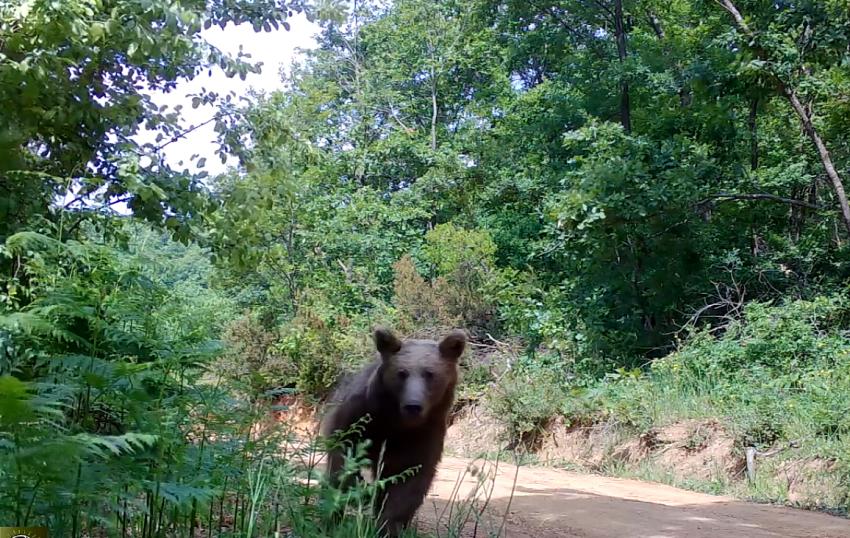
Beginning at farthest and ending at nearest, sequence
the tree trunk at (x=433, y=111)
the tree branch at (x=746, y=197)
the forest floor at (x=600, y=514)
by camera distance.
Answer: the tree trunk at (x=433, y=111)
the tree branch at (x=746, y=197)
the forest floor at (x=600, y=514)

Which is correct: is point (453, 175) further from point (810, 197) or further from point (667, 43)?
point (810, 197)

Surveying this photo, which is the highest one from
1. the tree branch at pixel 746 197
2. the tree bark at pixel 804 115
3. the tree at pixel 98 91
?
the tree bark at pixel 804 115

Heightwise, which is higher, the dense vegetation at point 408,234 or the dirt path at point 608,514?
the dense vegetation at point 408,234

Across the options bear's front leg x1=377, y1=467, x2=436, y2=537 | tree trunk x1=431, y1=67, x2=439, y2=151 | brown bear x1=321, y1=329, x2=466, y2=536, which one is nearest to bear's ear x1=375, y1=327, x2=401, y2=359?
brown bear x1=321, y1=329, x2=466, y2=536

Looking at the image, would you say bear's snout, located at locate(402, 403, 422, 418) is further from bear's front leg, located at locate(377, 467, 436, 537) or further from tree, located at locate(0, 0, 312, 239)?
tree, located at locate(0, 0, 312, 239)

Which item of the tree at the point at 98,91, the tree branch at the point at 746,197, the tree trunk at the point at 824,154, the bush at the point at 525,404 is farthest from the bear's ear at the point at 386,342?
the tree branch at the point at 746,197

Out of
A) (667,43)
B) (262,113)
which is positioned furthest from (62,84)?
(667,43)

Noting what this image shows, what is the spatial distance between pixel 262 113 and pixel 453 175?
20736 mm

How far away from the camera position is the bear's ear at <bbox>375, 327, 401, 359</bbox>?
5859 mm

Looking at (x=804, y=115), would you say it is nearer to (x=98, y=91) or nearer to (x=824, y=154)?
(x=824, y=154)

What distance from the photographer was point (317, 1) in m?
9.36

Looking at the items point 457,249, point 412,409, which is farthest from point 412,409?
Result: point 457,249

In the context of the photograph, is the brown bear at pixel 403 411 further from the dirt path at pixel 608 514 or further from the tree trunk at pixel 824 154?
the tree trunk at pixel 824 154

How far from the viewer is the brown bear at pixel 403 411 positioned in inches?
206
